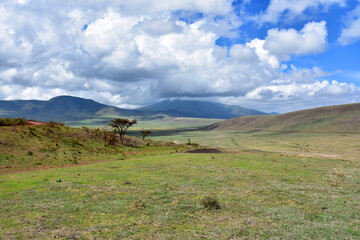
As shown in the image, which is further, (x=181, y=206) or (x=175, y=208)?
(x=181, y=206)

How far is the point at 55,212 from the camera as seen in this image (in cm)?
1146

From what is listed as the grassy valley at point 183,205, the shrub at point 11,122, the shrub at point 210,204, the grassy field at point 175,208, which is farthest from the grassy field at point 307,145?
the shrub at point 11,122

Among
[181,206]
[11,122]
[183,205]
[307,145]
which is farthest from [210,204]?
[307,145]

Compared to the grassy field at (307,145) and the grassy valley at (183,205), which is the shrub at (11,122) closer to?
the grassy valley at (183,205)

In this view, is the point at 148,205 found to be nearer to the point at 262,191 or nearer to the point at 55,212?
the point at 55,212

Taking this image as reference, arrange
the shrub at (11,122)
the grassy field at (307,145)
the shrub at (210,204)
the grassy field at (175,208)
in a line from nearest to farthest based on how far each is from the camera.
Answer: the grassy field at (175,208) < the shrub at (210,204) < the shrub at (11,122) < the grassy field at (307,145)

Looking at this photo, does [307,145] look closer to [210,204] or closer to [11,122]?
[210,204]

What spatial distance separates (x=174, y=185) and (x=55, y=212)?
871 centimetres

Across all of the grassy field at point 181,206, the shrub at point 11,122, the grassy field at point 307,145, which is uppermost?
the shrub at point 11,122

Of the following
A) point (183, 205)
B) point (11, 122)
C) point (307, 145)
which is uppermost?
point (11, 122)

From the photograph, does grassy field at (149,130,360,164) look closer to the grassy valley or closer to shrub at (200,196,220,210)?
the grassy valley

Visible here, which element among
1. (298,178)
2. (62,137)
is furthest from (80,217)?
(62,137)

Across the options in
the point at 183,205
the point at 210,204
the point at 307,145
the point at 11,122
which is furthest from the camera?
the point at 307,145

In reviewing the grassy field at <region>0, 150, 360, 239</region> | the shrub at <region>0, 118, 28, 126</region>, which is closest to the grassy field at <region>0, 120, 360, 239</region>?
the grassy field at <region>0, 150, 360, 239</region>
